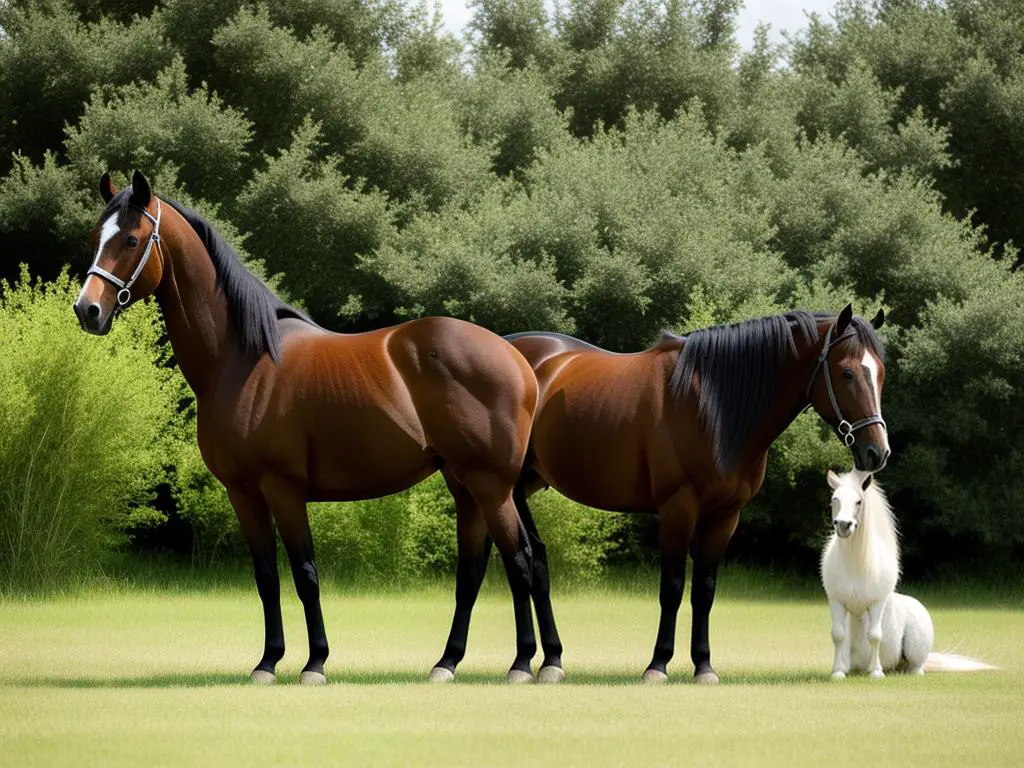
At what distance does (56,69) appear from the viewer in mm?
25844

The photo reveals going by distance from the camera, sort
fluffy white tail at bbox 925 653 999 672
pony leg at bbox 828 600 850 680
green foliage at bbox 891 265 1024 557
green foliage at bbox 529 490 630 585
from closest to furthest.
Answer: pony leg at bbox 828 600 850 680 < fluffy white tail at bbox 925 653 999 672 < green foliage at bbox 529 490 630 585 < green foliage at bbox 891 265 1024 557

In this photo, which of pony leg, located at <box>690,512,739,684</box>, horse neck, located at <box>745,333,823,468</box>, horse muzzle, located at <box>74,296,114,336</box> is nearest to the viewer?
horse muzzle, located at <box>74,296,114,336</box>

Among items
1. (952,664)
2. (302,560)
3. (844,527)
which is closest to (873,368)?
(844,527)

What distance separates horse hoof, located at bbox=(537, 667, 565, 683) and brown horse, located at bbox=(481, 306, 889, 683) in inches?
0.4

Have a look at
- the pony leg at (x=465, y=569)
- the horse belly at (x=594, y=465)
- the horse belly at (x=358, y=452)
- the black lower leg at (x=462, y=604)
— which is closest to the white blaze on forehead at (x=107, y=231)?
the horse belly at (x=358, y=452)

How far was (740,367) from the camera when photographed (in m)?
9.00

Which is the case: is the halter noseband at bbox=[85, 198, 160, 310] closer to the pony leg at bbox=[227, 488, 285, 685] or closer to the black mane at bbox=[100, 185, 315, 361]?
the black mane at bbox=[100, 185, 315, 361]

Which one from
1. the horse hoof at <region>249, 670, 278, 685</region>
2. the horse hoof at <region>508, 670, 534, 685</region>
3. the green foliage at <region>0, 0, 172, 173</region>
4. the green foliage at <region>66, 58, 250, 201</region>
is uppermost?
the green foliage at <region>0, 0, 172, 173</region>

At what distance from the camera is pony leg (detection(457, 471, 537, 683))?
8.80 metres

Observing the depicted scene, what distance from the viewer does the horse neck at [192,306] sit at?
888 cm

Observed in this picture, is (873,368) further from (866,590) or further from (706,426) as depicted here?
(866,590)

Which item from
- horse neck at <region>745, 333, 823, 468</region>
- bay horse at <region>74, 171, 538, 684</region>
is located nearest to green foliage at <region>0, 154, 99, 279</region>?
bay horse at <region>74, 171, 538, 684</region>

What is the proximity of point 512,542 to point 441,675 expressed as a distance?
3.18 ft

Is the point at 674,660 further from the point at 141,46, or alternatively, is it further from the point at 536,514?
the point at 141,46
